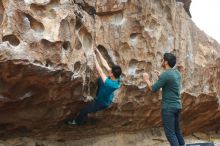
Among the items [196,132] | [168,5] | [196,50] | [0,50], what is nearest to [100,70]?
[0,50]

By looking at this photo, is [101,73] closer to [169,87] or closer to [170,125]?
[169,87]

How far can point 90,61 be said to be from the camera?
688cm

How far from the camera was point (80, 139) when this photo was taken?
8047 millimetres

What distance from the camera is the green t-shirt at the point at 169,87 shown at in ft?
21.4

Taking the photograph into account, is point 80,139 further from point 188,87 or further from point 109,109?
point 188,87

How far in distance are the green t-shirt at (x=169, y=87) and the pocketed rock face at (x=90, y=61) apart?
3.63 ft

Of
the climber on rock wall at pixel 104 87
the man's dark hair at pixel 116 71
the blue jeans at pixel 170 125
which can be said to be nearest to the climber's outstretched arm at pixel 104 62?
the climber on rock wall at pixel 104 87

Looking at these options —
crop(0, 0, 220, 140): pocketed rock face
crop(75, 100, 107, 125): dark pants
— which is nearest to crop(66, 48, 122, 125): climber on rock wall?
crop(75, 100, 107, 125): dark pants

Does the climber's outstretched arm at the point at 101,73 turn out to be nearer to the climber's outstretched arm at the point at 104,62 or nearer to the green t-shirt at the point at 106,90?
the green t-shirt at the point at 106,90

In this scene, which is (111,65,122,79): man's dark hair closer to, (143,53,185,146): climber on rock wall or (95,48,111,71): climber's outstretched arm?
(95,48,111,71): climber's outstretched arm

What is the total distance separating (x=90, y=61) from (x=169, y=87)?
1.25 metres

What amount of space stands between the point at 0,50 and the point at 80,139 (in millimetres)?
2899

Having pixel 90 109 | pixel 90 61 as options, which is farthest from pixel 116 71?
pixel 90 109

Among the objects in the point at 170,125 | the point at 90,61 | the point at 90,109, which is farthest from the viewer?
the point at 90,109
